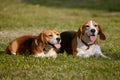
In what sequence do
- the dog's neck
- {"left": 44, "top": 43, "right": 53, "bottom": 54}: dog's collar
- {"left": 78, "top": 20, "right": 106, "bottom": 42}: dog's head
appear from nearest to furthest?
{"left": 44, "top": 43, "right": 53, "bottom": 54}: dog's collar, {"left": 78, "top": 20, "right": 106, "bottom": 42}: dog's head, the dog's neck

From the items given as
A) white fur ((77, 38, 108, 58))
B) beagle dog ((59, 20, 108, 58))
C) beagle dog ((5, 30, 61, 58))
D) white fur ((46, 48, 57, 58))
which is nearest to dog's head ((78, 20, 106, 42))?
beagle dog ((59, 20, 108, 58))

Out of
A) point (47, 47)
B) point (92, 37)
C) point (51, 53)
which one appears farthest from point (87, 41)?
point (47, 47)

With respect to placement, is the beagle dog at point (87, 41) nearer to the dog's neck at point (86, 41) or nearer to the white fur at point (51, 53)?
the dog's neck at point (86, 41)

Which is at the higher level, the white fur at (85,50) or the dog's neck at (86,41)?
the dog's neck at (86,41)

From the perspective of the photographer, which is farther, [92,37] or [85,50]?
[85,50]

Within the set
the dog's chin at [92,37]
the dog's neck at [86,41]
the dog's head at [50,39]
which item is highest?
the dog's head at [50,39]

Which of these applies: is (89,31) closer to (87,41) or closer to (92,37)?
(92,37)

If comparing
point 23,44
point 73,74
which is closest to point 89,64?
point 73,74

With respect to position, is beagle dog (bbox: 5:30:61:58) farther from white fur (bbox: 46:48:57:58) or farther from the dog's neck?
the dog's neck

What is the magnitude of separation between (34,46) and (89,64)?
161 centimetres

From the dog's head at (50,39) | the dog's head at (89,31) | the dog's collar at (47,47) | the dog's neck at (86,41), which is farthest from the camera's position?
the dog's neck at (86,41)

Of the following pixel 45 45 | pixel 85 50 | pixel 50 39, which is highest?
pixel 50 39

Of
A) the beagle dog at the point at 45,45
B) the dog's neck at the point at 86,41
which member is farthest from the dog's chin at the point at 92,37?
the beagle dog at the point at 45,45

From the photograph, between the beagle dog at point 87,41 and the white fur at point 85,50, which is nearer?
the beagle dog at point 87,41
